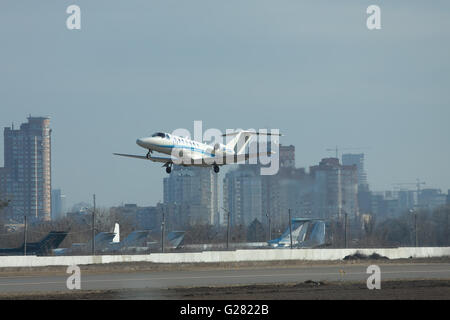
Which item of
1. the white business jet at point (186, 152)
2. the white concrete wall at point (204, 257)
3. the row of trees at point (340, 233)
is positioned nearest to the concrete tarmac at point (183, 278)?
the white concrete wall at point (204, 257)

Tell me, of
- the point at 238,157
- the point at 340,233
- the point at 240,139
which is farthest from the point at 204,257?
the point at 340,233

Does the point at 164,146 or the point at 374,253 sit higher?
the point at 164,146

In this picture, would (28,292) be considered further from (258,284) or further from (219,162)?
(219,162)

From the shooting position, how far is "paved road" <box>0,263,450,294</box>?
41.6m

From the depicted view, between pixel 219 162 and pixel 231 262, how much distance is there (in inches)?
310

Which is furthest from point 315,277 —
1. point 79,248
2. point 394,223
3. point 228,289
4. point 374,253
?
point 394,223

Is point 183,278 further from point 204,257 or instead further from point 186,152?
point 204,257

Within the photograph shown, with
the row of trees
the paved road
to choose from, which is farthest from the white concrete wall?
the row of trees

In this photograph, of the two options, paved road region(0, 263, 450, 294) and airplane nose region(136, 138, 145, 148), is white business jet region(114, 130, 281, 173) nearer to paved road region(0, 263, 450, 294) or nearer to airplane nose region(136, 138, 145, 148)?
airplane nose region(136, 138, 145, 148)

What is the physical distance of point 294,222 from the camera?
97938 millimetres

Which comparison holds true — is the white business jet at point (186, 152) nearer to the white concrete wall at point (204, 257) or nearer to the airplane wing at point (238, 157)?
the airplane wing at point (238, 157)

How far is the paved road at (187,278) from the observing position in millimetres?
41594

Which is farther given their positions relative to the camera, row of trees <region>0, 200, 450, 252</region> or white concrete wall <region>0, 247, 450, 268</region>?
Result: row of trees <region>0, 200, 450, 252</region>

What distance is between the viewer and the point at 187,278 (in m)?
47.5
